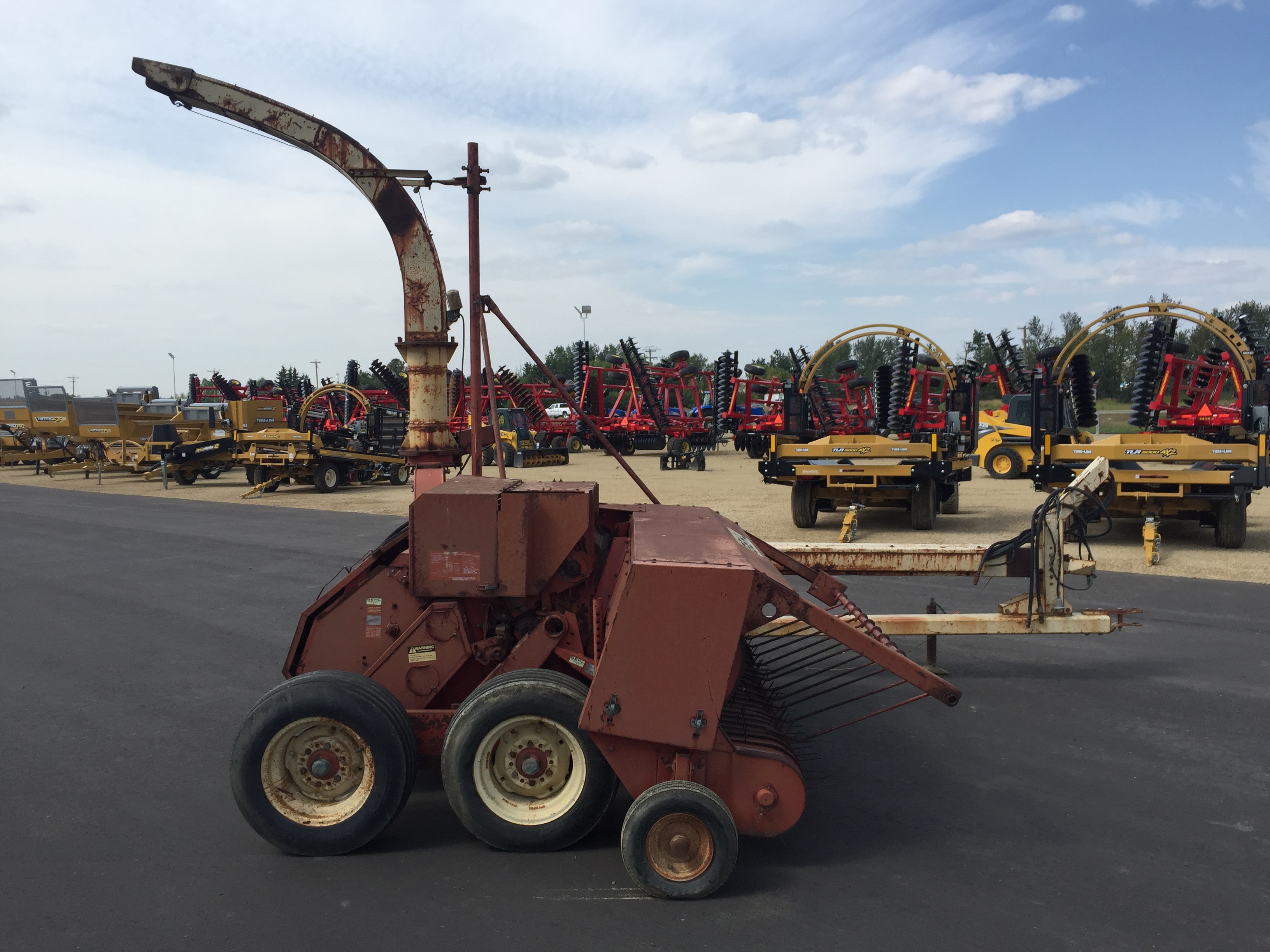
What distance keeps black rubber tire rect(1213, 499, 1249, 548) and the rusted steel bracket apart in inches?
407

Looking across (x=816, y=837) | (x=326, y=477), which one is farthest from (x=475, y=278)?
(x=326, y=477)

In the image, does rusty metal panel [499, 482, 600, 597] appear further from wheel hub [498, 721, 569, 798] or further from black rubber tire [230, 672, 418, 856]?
black rubber tire [230, 672, 418, 856]

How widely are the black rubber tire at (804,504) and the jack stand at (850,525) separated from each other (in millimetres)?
Answer: 543

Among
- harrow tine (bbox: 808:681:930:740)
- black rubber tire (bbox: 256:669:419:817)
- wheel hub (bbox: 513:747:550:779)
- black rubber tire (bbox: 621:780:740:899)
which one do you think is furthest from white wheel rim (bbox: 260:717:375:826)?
harrow tine (bbox: 808:681:930:740)

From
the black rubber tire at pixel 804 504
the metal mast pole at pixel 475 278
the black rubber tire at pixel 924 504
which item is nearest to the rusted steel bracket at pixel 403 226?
the metal mast pole at pixel 475 278

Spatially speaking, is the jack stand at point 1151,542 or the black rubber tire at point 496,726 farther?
the jack stand at point 1151,542

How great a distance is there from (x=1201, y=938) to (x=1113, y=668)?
3676 millimetres

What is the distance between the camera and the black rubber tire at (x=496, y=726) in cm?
375

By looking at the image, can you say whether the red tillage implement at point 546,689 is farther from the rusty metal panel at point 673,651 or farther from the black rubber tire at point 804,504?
the black rubber tire at point 804,504

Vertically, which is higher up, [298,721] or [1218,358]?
[1218,358]

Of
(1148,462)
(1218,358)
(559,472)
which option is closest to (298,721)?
(1148,462)

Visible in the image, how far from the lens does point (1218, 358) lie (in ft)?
51.7

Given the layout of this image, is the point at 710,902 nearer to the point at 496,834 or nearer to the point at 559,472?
the point at 496,834

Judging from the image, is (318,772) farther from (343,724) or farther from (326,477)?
(326,477)
